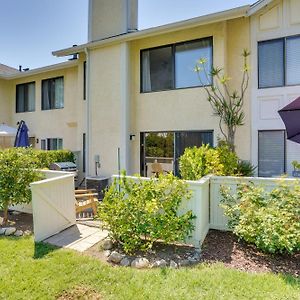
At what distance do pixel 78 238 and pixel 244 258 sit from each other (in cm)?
368

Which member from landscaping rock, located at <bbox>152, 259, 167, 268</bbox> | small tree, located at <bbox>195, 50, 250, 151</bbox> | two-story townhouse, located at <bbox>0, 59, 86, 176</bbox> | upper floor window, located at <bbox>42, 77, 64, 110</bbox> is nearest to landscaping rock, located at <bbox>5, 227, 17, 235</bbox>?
landscaping rock, located at <bbox>152, 259, 167, 268</bbox>

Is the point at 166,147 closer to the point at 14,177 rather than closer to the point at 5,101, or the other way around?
the point at 14,177

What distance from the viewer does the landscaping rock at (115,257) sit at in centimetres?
496

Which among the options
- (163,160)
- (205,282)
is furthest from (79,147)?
(205,282)

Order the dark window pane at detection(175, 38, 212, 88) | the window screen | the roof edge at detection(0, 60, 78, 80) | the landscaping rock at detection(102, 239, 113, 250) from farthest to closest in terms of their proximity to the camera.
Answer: the roof edge at detection(0, 60, 78, 80)
the dark window pane at detection(175, 38, 212, 88)
the window screen
the landscaping rock at detection(102, 239, 113, 250)

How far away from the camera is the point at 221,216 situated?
657cm

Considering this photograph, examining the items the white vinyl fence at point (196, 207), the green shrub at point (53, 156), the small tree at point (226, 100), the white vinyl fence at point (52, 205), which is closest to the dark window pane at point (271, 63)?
the small tree at point (226, 100)

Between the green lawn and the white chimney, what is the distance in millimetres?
10761

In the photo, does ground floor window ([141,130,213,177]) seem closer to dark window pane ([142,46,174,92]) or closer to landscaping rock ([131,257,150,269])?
dark window pane ([142,46,174,92])

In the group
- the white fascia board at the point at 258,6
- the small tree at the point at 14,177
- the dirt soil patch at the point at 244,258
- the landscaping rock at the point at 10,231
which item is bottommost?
the dirt soil patch at the point at 244,258

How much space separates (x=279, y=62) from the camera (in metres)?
9.36

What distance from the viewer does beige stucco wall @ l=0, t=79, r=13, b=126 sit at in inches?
681

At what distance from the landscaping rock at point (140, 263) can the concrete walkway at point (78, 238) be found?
4.24 feet

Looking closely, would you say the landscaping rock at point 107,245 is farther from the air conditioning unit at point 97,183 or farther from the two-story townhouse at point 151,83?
the air conditioning unit at point 97,183
